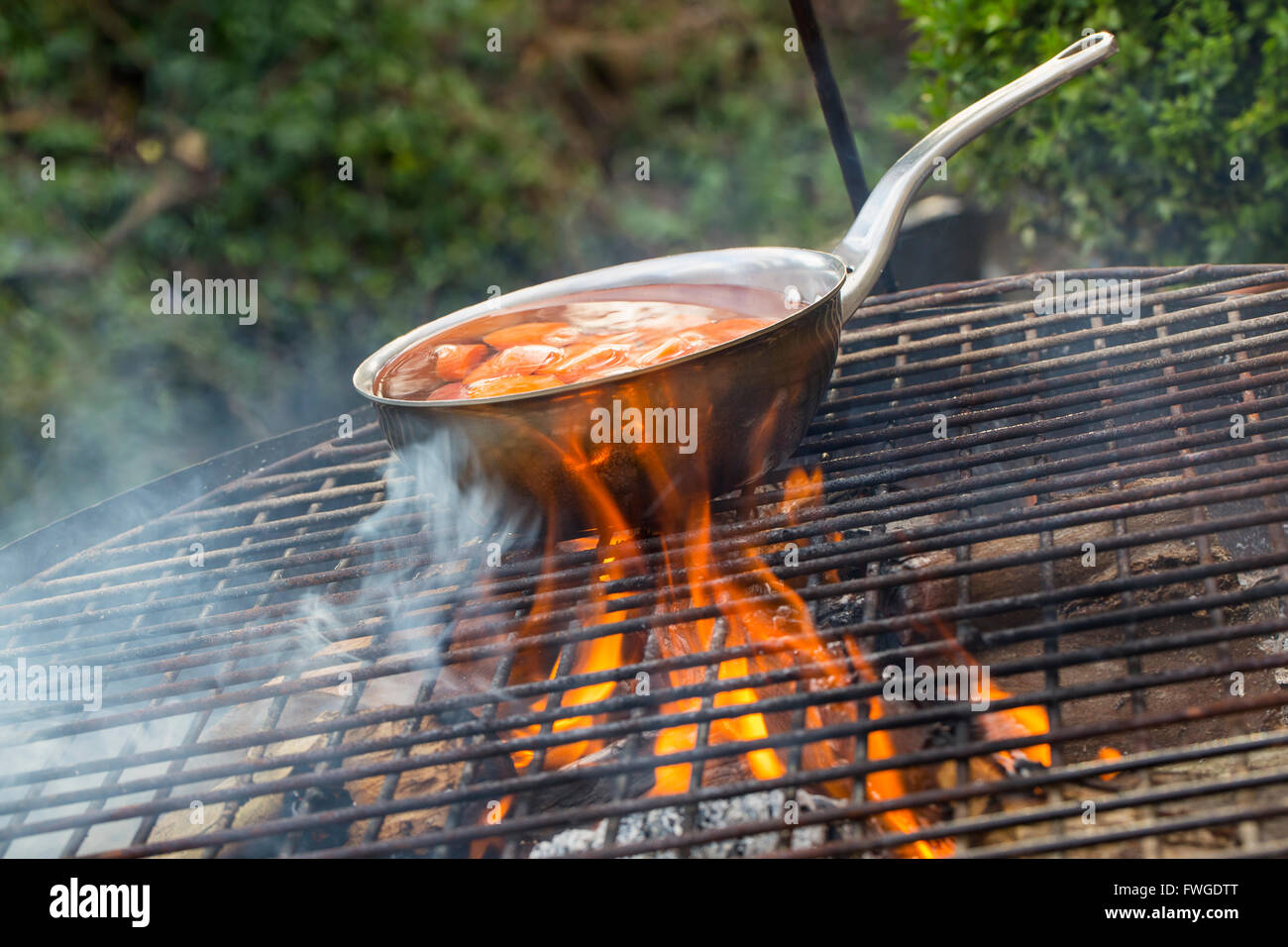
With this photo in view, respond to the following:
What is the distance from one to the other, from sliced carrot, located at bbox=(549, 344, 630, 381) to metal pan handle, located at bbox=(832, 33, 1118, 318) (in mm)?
557

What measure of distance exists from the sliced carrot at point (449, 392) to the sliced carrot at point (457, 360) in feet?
0.15

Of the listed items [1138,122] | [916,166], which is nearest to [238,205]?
[916,166]

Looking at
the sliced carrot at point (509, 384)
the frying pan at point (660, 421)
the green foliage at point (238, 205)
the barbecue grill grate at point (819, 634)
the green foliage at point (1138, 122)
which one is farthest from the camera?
the green foliage at point (238, 205)

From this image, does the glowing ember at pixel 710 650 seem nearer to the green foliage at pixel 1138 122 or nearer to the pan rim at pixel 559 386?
the pan rim at pixel 559 386

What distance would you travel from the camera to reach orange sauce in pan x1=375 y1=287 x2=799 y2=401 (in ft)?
6.52

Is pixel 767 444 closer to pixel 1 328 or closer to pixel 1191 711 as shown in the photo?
pixel 1191 711

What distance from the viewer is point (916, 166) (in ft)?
7.86

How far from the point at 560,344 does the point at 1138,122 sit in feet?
11.7

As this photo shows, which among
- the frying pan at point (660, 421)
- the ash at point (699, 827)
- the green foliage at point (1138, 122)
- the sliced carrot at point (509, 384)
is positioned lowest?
the ash at point (699, 827)

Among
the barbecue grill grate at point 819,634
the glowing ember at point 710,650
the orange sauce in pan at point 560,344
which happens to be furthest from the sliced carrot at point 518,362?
the barbecue grill grate at point 819,634

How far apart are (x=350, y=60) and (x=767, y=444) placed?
15.0 ft

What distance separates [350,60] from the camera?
552 centimetres

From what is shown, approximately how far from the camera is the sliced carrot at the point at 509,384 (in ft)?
6.36

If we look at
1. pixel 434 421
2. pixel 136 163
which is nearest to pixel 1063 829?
pixel 434 421
